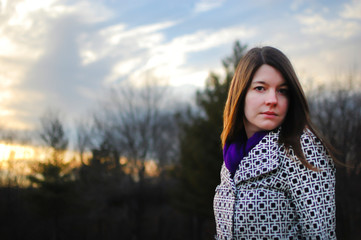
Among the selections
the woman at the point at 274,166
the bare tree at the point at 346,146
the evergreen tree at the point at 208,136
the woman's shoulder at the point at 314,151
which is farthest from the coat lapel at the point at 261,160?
the evergreen tree at the point at 208,136

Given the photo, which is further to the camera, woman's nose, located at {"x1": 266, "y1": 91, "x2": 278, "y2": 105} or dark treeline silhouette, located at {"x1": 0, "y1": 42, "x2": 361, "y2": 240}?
dark treeline silhouette, located at {"x1": 0, "y1": 42, "x2": 361, "y2": 240}

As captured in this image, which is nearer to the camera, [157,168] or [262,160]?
[262,160]

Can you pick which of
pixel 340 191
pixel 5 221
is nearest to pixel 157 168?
pixel 5 221

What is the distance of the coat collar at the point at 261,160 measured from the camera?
1.49 m

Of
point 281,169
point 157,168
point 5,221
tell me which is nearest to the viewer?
point 281,169

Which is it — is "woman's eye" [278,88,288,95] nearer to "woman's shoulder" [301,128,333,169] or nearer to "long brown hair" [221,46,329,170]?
"long brown hair" [221,46,329,170]

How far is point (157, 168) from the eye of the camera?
3856cm

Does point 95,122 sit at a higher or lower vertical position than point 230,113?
higher

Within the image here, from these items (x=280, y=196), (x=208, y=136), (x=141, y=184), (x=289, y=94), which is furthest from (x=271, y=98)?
(x=141, y=184)

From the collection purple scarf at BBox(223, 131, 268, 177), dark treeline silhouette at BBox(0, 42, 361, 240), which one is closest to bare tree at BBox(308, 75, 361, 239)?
dark treeline silhouette at BBox(0, 42, 361, 240)

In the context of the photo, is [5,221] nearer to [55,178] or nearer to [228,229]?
[55,178]

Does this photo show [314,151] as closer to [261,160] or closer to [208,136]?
[261,160]

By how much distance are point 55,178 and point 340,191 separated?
15.1 m

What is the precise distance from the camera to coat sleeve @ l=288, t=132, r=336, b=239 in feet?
4.41
